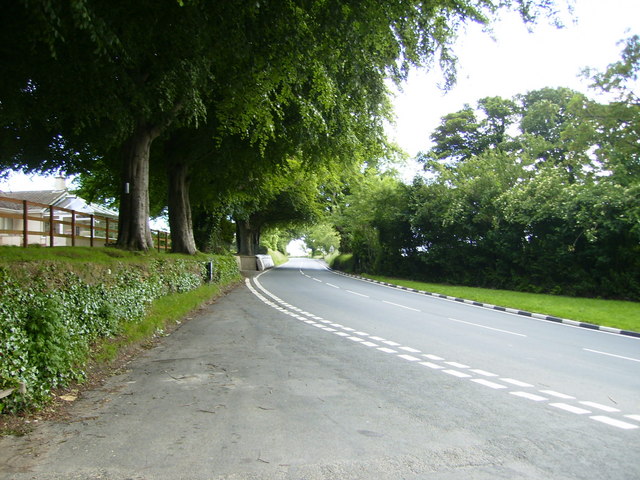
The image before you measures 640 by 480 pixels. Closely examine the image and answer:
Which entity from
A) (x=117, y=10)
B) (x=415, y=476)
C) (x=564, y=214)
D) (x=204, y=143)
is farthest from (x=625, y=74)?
(x=415, y=476)

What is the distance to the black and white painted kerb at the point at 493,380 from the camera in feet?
17.3

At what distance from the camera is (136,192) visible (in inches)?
590

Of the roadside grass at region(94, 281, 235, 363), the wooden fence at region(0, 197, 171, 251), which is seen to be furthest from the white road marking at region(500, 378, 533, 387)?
the wooden fence at region(0, 197, 171, 251)

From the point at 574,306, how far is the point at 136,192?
15314 mm

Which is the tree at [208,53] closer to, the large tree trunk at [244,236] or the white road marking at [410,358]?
the white road marking at [410,358]

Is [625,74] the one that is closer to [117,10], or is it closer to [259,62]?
[259,62]

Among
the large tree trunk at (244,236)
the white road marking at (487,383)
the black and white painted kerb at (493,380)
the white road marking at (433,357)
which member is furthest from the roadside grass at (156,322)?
Result: the large tree trunk at (244,236)

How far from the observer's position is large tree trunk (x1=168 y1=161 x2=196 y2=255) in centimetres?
1988

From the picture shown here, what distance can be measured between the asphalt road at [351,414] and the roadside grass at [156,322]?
469 mm

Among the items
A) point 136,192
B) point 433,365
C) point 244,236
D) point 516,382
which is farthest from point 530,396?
point 244,236

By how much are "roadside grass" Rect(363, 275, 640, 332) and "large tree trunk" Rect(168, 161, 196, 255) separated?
11.8 meters

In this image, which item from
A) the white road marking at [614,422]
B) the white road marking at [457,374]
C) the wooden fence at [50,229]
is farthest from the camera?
the wooden fence at [50,229]

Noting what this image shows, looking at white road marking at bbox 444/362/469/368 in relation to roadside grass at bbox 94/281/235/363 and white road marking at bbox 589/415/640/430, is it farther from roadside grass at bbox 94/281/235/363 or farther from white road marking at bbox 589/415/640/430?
roadside grass at bbox 94/281/235/363

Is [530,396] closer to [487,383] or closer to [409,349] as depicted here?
[487,383]
